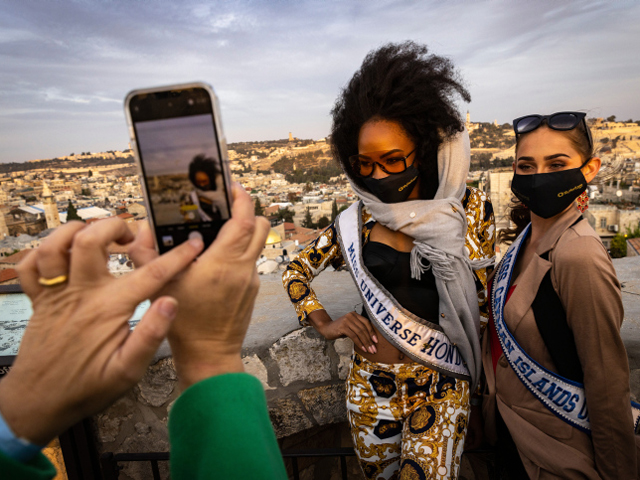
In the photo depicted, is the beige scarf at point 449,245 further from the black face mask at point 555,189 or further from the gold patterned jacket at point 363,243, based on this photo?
the black face mask at point 555,189

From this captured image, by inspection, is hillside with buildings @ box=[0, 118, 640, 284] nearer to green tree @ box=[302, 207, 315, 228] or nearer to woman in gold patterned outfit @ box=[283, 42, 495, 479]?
green tree @ box=[302, 207, 315, 228]

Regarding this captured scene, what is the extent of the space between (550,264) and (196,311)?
120cm

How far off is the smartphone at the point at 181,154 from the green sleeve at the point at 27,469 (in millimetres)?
439

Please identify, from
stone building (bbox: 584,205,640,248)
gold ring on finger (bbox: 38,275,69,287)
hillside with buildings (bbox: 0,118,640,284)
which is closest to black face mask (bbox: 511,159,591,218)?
gold ring on finger (bbox: 38,275,69,287)

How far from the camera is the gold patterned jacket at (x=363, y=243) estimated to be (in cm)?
174

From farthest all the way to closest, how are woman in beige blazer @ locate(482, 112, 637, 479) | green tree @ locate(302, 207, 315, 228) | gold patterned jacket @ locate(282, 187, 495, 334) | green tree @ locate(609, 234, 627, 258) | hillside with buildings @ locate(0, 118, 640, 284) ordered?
green tree @ locate(302, 207, 315, 228) → hillside with buildings @ locate(0, 118, 640, 284) → green tree @ locate(609, 234, 627, 258) → gold patterned jacket @ locate(282, 187, 495, 334) → woman in beige blazer @ locate(482, 112, 637, 479)

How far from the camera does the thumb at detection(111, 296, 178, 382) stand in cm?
59

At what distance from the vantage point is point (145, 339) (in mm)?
603

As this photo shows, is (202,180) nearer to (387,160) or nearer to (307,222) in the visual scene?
(387,160)

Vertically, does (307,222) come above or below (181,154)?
below

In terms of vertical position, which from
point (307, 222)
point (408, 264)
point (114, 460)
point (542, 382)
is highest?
point (408, 264)

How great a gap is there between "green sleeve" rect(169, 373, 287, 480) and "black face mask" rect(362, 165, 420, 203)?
1243mm

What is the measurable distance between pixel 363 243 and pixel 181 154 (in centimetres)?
Answer: 120

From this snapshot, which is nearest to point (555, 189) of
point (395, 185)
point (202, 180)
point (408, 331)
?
point (395, 185)
